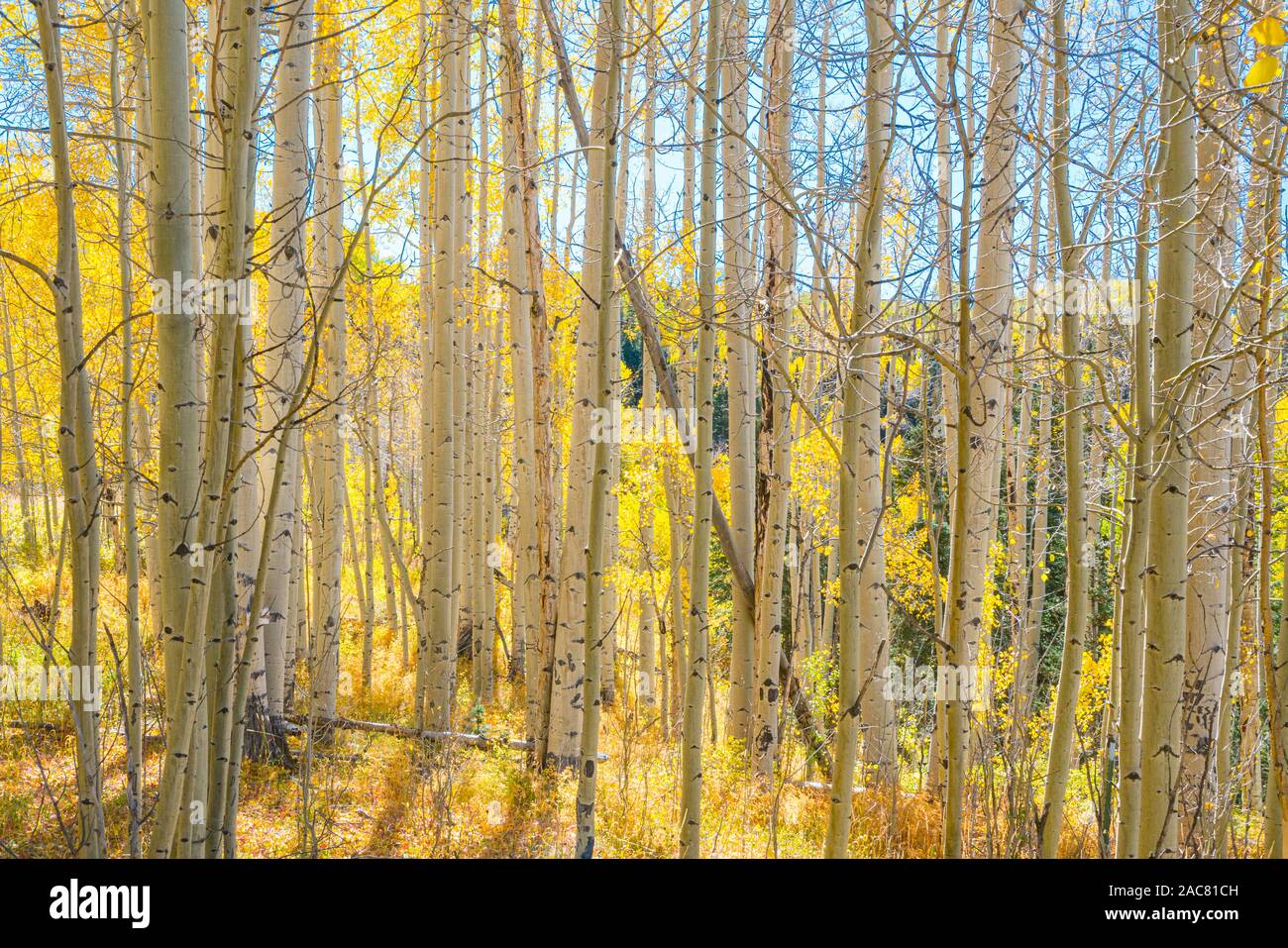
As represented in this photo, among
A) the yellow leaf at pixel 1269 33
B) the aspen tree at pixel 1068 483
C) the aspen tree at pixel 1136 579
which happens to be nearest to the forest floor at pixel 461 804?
the aspen tree at pixel 1068 483

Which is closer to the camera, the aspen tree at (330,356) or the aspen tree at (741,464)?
the aspen tree at (330,356)

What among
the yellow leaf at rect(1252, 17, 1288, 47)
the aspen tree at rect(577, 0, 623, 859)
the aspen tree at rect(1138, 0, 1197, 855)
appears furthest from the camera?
the aspen tree at rect(577, 0, 623, 859)

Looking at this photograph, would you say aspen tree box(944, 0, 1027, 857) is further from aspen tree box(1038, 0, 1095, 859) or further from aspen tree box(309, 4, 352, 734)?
aspen tree box(309, 4, 352, 734)

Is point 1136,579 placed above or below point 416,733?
above

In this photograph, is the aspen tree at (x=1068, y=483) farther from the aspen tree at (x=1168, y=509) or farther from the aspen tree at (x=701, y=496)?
the aspen tree at (x=701, y=496)

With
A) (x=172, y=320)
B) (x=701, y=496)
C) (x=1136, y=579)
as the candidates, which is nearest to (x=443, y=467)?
(x=701, y=496)

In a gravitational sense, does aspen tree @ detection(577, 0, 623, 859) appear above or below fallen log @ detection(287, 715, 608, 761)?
above

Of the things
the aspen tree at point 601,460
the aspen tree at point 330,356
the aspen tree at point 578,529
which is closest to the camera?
the aspen tree at point 601,460

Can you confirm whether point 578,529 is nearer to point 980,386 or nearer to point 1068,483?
point 980,386

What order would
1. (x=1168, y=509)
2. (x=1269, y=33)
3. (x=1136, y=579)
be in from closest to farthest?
1. (x=1269, y=33)
2. (x=1168, y=509)
3. (x=1136, y=579)

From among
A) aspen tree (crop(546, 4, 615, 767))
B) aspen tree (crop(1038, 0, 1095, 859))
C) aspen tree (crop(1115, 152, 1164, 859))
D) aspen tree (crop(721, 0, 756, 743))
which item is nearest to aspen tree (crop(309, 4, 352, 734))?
aspen tree (crop(546, 4, 615, 767))

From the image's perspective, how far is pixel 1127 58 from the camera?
2641 millimetres

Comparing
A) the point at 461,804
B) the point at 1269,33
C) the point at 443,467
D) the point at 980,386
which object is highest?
the point at 1269,33

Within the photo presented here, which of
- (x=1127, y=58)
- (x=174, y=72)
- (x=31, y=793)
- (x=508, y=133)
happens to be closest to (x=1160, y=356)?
(x=1127, y=58)
